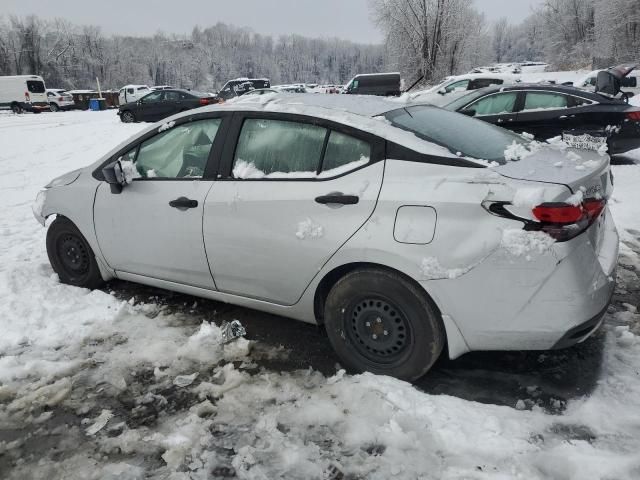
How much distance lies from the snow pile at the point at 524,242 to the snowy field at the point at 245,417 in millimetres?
855

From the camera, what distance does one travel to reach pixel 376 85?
27.9 meters

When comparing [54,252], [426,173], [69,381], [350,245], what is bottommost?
[69,381]

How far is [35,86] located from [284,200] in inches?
1516

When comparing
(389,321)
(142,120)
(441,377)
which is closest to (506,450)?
(441,377)

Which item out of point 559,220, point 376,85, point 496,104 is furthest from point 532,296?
point 376,85

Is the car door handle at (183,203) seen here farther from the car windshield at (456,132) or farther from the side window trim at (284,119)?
the car windshield at (456,132)

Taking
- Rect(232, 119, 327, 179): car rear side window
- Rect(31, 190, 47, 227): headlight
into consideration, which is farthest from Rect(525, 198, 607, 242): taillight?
Rect(31, 190, 47, 227): headlight

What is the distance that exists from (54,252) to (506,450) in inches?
157

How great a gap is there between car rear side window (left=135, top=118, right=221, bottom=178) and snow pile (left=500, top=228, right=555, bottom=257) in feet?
6.72

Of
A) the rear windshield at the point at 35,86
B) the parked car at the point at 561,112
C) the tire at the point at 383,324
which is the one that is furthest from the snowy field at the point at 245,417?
the rear windshield at the point at 35,86

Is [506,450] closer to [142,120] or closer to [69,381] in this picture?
[69,381]

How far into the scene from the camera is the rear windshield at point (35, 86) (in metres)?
33.9

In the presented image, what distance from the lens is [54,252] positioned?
4.41m

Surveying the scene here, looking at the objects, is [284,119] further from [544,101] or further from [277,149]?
[544,101]
